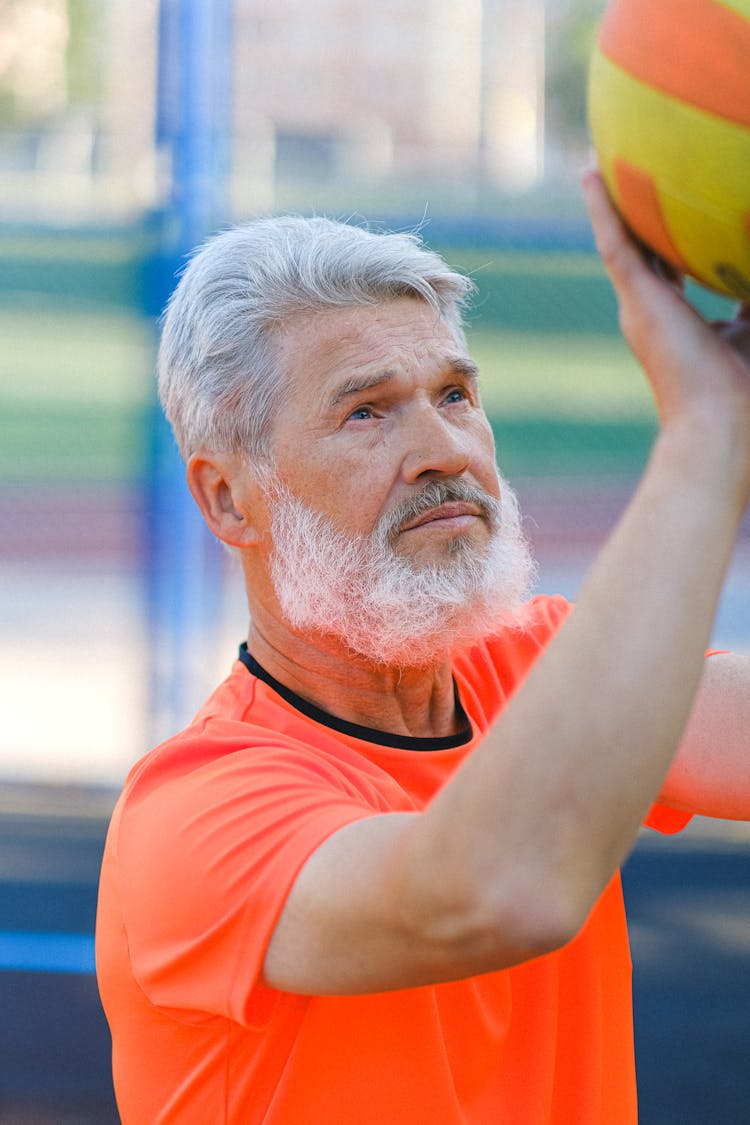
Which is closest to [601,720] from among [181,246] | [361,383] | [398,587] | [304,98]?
[398,587]

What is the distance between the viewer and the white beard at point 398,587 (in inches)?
59.1

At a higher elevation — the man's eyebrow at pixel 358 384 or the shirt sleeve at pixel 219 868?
the man's eyebrow at pixel 358 384

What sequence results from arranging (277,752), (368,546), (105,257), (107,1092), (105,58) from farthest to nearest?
(105,58) < (105,257) < (107,1092) < (368,546) < (277,752)

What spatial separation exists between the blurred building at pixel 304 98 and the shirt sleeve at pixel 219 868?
278cm

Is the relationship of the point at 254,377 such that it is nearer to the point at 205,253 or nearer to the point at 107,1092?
the point at 205,253

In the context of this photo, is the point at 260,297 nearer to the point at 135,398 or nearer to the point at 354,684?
the point at 354,684

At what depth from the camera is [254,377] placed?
1598 millimetres

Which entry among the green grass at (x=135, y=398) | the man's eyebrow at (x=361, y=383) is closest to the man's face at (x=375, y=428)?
the man's eyebrow at (x=361, y=383)

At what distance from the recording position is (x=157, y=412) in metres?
3.82

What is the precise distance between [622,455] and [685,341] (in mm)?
4110

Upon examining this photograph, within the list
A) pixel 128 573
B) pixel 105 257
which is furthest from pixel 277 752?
pixel 128 573

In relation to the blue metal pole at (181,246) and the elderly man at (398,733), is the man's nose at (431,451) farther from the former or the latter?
the blue metal pole at (181,246)

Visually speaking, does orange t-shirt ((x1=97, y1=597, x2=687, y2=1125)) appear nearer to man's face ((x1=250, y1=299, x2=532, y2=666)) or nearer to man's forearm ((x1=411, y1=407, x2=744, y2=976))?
man's face ((x1=250, y1=299, x2=532, y2=666))

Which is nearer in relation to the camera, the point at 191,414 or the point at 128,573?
the point at 191,414
